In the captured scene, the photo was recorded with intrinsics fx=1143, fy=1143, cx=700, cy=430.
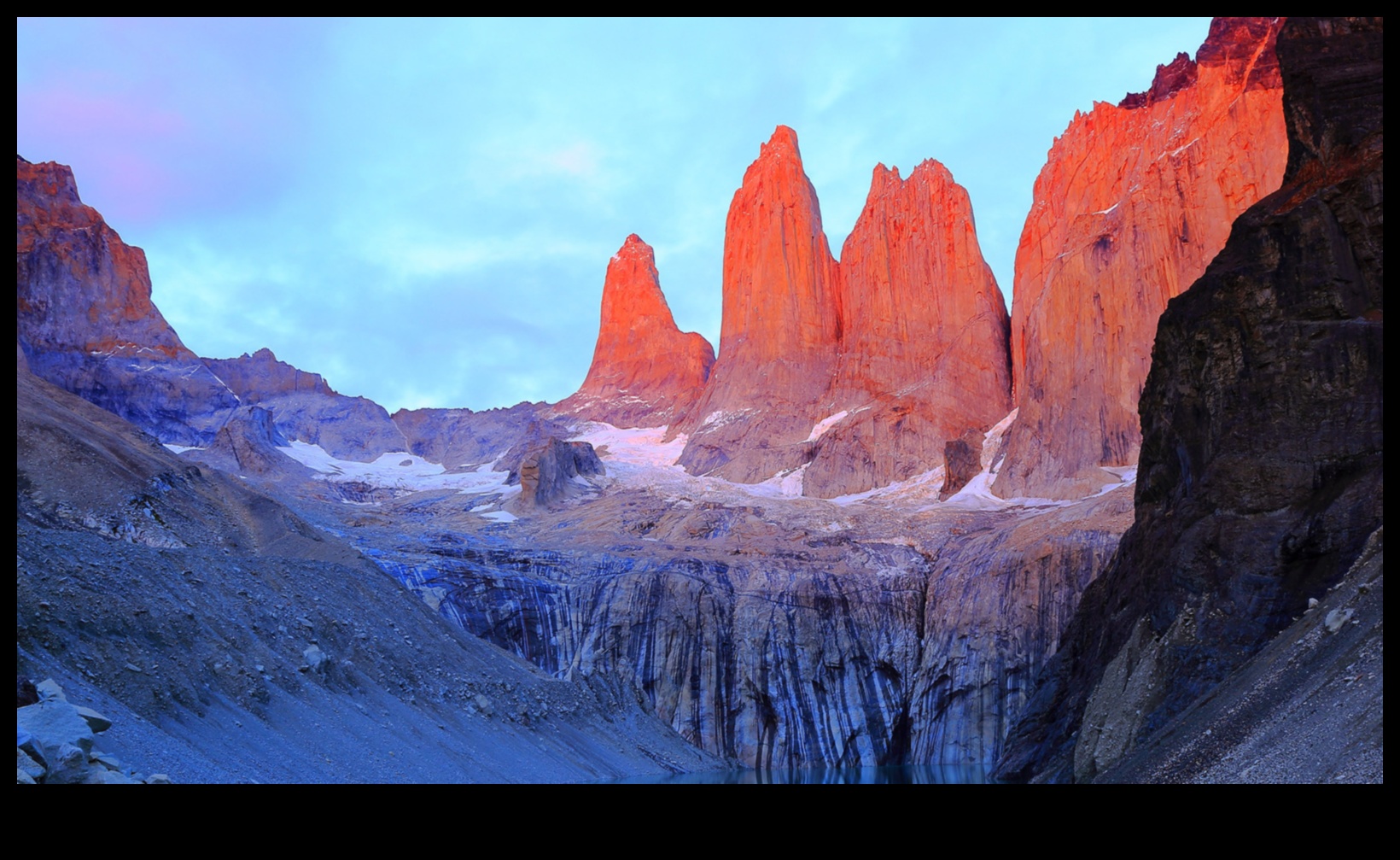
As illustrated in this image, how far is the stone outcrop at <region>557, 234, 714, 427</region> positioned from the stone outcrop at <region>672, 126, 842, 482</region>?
15.0 metres

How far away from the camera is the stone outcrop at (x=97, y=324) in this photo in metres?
91.9

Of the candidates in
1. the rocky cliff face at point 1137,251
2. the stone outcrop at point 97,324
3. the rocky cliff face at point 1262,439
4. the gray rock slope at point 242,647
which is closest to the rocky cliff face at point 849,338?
the rocky cliff face at point 1137,251

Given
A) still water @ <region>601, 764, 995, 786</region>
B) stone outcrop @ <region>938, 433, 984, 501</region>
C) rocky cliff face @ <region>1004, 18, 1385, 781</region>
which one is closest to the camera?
rocky cliff face @ <region>1004, 18, 1385, 781</region>

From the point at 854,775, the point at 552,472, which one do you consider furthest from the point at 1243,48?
the point at 552,472

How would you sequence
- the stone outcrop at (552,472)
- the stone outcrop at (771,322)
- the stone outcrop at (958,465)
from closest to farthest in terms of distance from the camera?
the stone outcrop at (958,465), the stone outcrop at (552,472), the stone outcrop at (771,322)

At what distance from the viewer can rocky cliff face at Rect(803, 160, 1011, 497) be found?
81.0 meters

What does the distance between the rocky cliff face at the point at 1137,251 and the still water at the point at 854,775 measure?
20.5 meters

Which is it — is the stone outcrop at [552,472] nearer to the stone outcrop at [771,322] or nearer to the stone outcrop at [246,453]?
the stone outcrop at [771,322]

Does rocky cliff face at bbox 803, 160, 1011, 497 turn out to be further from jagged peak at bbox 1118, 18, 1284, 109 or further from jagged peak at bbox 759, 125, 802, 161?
jagged peak at bbox 1118, 18, 1284, 109

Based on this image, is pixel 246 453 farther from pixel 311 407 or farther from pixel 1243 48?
pixel 1243 48

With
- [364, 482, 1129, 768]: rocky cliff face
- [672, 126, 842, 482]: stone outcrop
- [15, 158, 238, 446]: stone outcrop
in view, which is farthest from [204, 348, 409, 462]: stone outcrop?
[364, 482, 1129, 768]: rocky cliff face

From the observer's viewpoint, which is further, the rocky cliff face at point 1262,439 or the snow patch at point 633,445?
the snow patch at point 633,445

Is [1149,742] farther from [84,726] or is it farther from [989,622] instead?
[989,622]

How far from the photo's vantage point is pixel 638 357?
127 meters
